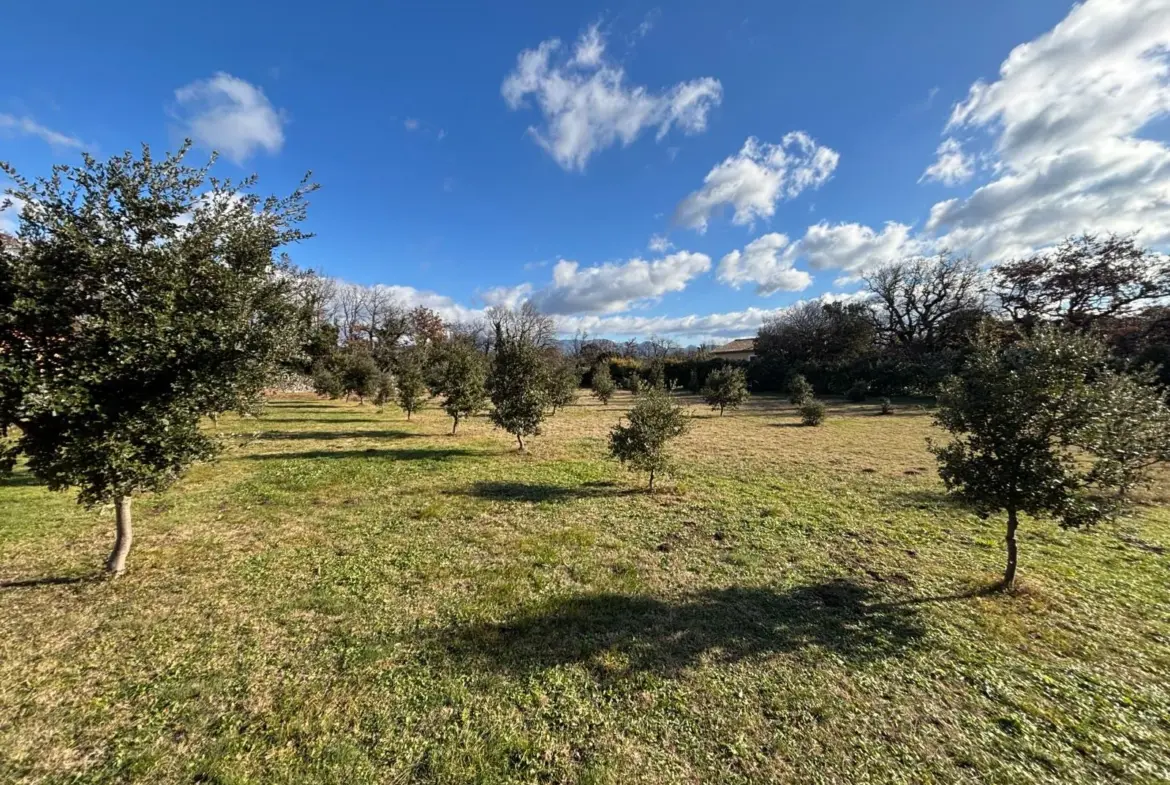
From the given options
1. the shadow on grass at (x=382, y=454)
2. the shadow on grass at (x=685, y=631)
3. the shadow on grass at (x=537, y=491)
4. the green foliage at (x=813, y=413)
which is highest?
the green foliage at (x=813, y=413)

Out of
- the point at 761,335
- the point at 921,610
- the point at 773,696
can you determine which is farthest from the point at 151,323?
the point at 761,335

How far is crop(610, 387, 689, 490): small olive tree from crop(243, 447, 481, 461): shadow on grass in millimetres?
6508

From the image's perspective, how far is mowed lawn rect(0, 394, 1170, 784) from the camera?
342cm

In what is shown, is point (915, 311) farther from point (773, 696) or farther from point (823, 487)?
point (773, 696)

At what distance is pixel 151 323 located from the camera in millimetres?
4855

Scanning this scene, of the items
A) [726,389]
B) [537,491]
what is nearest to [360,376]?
[537,491]

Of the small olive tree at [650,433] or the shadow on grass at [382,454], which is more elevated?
the small olive tree at [650,433]

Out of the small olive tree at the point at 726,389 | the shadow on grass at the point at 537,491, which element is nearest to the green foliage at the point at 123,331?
the shadow on grass at the point at 537,491

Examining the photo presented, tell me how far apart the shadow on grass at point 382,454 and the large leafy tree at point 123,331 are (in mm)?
8385

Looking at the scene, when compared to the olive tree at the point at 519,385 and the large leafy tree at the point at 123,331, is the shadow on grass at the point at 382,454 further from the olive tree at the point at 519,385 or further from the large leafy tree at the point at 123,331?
the large leafy tree at the point at 123,331

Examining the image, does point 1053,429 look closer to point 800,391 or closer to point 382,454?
point 382,454

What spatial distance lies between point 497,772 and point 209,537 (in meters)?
7.12

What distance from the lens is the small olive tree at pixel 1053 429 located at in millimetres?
5109

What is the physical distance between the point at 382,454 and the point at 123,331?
10.4 meters
